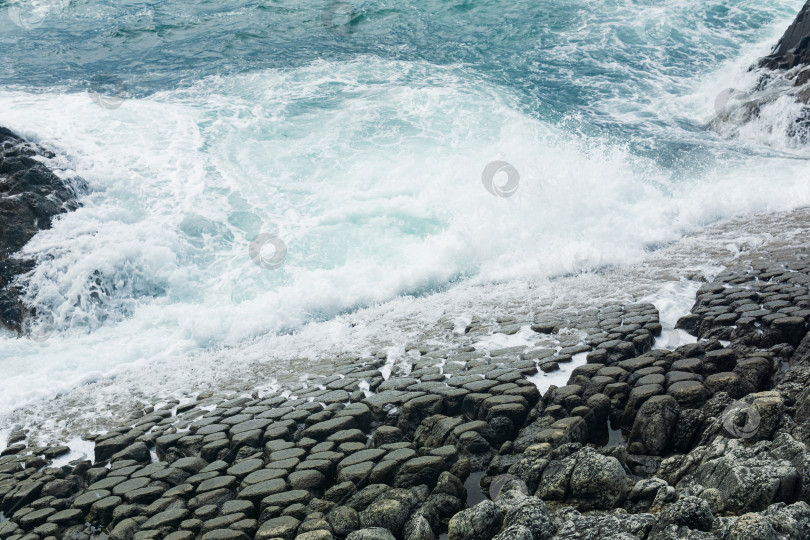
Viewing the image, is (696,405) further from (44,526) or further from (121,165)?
(121,165)

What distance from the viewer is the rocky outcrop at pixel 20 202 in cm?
966

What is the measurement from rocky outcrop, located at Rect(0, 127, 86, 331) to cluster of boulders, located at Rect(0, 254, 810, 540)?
3.50m

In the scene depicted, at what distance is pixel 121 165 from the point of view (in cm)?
1216

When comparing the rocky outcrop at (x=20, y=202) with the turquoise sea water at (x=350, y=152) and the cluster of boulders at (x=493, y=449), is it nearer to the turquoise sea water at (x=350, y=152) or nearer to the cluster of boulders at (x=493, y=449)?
the turquoise sea water at (x=350, y=152)

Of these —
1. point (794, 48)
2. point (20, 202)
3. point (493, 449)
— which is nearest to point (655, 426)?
point (493, 449)

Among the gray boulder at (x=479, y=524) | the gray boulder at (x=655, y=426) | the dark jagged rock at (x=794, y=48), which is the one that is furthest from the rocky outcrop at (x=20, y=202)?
the dark jagged rock at (x=794, y=48)

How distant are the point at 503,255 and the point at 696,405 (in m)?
5.13

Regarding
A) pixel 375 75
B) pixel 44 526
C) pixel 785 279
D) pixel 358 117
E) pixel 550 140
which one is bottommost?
pixel 44 526

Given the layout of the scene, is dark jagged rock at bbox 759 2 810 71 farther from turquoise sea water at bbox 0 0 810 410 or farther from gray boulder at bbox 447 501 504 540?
gray boulder at bbox 447 501 504 540

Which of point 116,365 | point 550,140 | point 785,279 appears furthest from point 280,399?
point 550,140

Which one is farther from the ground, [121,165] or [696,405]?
[121,165]

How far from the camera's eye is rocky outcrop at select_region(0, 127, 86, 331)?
380 inches

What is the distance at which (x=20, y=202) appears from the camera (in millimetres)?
10344

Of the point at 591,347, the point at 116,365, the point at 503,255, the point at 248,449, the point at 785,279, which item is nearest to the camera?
the point at 248,449
